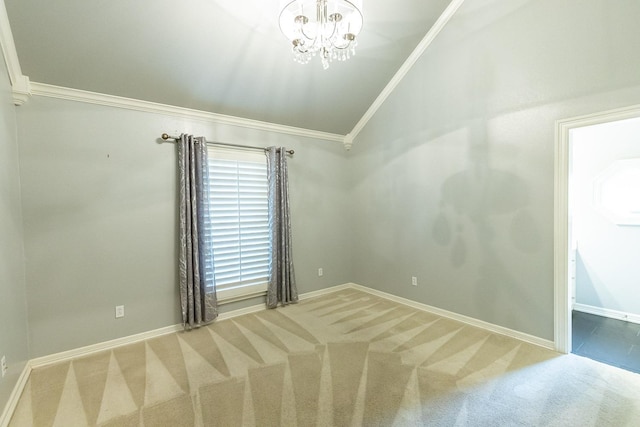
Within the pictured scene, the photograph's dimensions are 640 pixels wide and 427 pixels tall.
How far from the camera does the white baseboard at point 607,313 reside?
3.22 metres

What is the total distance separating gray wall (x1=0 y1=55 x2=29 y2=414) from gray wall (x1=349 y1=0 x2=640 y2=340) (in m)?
3.93

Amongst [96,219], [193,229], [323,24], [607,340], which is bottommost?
[607,340]

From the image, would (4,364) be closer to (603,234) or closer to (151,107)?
(151,107)

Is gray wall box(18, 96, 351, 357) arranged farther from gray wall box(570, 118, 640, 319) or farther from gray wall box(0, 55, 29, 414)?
gray wall box(570, 118, 640, 319)

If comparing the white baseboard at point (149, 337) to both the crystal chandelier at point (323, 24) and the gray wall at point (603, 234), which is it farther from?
the crystal chandelier at point (323, 24)

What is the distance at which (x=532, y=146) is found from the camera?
2705 millimetres

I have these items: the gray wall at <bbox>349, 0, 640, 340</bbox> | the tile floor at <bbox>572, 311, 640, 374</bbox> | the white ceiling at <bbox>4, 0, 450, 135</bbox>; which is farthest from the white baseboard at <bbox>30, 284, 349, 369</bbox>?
the tile floor at <bbox>572, 311, 640, 374</bbox>

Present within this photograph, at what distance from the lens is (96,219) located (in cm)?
280

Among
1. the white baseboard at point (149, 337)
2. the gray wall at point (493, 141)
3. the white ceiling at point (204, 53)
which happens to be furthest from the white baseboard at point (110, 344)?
Answer: the white ceiling at point (204, 53)

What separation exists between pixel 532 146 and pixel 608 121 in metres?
0.53

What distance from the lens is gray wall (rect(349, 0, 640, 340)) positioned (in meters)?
2.38

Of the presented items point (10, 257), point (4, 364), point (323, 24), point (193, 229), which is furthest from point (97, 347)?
point (323, 24)

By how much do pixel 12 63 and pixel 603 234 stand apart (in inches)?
249

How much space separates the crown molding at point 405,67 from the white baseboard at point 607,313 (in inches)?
150
